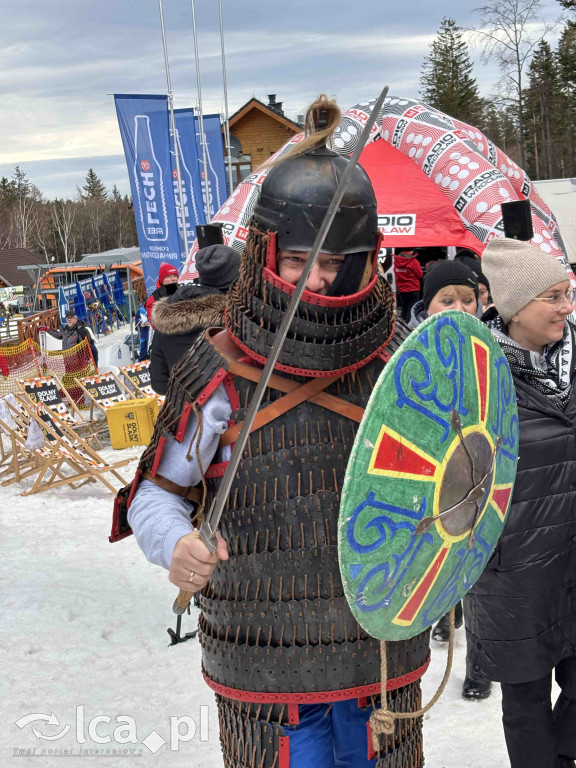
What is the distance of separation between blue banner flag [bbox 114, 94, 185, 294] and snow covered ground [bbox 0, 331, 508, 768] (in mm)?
6638

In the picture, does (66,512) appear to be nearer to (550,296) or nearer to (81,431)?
(81,431)

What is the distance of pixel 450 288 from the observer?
394cm

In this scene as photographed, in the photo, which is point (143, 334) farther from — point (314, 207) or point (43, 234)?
point (43, 234)

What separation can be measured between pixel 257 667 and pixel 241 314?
0.80 m

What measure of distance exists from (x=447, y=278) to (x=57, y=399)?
19.7ft

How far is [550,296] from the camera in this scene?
9.04ft

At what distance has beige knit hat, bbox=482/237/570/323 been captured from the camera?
2.74m

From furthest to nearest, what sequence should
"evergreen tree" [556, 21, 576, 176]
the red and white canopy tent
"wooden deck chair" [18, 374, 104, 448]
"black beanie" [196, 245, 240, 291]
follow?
"evergreen tree" [556, 21, 576, 176], the red and white canopy tent, "wooden deck chair" [18, 374, 104, 448], "black beanie" [196, 245, 240, 291]

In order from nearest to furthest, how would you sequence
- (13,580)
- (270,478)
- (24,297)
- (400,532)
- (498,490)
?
(400,532) < (270,478) < (498,490) < (13,580) < (24,297)

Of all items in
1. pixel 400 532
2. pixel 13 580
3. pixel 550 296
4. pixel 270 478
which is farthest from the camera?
pixel 13 580

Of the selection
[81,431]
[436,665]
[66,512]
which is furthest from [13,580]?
[81,431]

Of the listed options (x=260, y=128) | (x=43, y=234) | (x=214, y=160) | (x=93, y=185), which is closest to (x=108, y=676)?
(x=214, y=160)

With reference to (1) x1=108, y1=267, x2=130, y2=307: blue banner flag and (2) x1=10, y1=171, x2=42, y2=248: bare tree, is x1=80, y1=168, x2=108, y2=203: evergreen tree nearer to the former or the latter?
(2) x1=10, y1=171, x2=42, y2=248: bare tree

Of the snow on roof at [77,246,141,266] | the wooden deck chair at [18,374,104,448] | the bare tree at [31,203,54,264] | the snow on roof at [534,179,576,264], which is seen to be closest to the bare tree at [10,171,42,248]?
the bare tree at [31,203,54,264]
